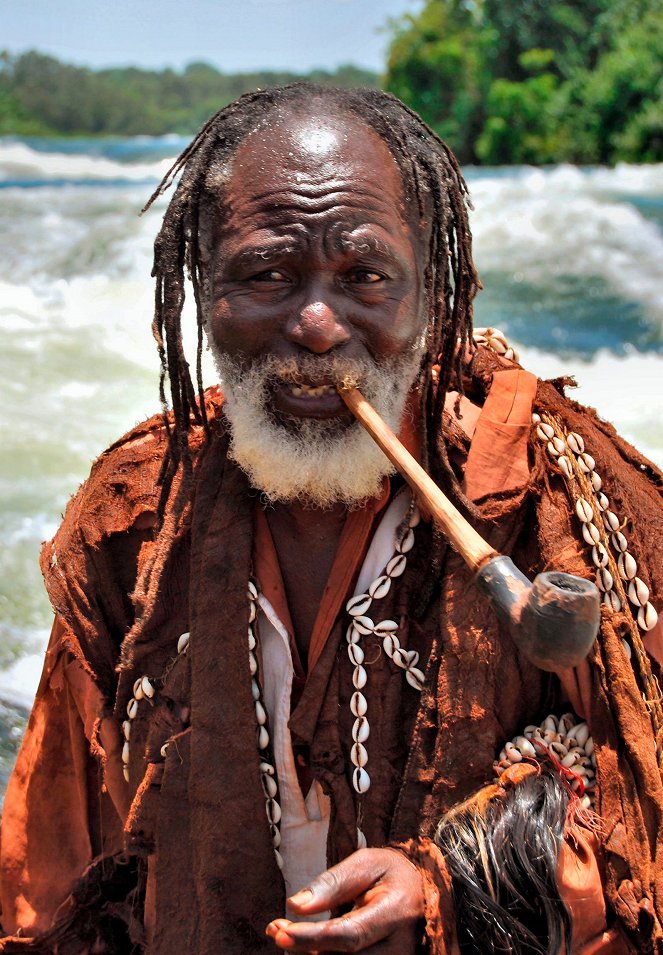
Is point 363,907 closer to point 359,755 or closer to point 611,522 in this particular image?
point 359,755

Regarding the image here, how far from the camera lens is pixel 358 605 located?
215 cm

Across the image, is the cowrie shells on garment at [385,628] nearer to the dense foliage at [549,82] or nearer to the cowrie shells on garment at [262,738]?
the cowrie shells on garment at [262,738]

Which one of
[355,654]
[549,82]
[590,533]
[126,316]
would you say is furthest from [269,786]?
[549,82]

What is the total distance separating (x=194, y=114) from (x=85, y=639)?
Answer: 138 feet

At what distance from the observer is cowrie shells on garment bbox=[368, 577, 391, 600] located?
84.6 inches

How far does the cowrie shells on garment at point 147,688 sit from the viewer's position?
2.24 metres

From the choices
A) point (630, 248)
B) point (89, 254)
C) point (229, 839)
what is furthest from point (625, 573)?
point (89, 254)

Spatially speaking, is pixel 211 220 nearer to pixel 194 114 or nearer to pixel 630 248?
pixel 630 248

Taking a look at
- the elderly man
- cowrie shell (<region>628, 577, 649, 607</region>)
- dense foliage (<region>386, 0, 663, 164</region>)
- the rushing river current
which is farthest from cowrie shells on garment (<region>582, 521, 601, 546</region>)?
dense foliage (<region>386, 0, 663, 164</region>)

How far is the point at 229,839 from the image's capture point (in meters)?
2.12

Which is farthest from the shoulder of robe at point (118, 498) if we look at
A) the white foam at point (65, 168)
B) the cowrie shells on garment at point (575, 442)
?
the white foam at point (65, 168)

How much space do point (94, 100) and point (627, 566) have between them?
34.4 m

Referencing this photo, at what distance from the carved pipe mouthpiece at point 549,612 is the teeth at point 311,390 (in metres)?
0.66

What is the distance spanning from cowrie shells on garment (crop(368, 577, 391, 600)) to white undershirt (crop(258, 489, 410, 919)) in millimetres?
29
